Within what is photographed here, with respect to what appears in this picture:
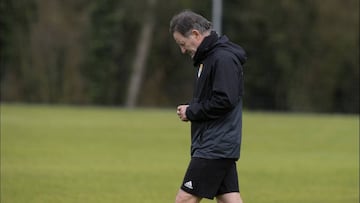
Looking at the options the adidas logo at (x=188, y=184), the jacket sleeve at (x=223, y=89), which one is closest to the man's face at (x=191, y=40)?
the jacket sleeve at (x=223, y=89)

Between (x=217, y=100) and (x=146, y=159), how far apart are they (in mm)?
10573

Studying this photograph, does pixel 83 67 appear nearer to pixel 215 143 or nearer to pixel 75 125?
pixel 75 125

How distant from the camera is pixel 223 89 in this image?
20.5ft

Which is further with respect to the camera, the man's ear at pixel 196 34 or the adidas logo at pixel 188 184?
the adidas logo at pixel 188 184

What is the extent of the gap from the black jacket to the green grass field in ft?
13.8

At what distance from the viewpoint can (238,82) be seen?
6.34m

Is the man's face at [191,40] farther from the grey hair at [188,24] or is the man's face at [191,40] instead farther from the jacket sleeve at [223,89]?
the jacket sleeve at [223,89]

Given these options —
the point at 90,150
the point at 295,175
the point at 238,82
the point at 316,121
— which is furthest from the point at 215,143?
the point at 316,121

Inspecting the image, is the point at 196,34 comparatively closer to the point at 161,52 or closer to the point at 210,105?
the point at 210,105

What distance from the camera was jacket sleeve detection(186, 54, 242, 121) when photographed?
20.5ft

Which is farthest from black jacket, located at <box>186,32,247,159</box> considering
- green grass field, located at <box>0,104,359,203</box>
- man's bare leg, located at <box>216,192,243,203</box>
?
green grass field, located at <box>0,104,359,203</box>

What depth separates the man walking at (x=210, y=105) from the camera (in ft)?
20.6

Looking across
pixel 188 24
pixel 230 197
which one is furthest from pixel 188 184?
pixel 188 24

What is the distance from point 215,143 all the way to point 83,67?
33546 mm
